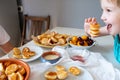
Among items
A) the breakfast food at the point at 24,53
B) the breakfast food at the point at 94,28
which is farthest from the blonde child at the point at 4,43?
the breakfast food at the point at 94,28

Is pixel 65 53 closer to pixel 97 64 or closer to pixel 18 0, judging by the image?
pixel 97 64

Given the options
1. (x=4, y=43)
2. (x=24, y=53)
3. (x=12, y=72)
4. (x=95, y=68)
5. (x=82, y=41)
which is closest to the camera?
(x=12, y=72)

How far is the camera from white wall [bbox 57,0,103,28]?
83.0 inches

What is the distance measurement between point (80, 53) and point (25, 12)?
147cm

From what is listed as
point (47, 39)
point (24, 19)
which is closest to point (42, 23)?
point (24, 19)

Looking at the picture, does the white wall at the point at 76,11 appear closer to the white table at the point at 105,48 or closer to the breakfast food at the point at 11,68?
the white table at the point at 105,48

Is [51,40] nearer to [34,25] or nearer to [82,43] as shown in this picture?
[82,43]

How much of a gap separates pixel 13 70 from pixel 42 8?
61.6 inches

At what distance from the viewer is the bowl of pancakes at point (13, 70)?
0.71m

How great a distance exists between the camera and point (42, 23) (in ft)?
7.42

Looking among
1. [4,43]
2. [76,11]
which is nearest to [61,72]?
[4,43]

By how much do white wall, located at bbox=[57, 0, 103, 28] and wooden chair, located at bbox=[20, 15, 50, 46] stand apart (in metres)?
0.16

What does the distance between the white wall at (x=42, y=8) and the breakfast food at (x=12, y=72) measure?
1471 millimetres

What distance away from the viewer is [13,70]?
2.47 ft
